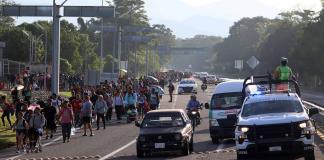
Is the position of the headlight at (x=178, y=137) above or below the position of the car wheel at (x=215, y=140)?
above

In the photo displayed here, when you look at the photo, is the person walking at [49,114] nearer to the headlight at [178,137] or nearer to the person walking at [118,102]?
the headlight at [178,137]

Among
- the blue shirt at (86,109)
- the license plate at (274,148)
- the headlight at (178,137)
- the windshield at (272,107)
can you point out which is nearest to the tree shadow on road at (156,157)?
the headlight at (178,137)

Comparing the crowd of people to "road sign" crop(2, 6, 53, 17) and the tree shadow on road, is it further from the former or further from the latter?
"road sign" crop(2, 6, 53, 17)

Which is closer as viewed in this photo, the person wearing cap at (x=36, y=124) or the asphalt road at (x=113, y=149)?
the asphalt road at (x=113, y=149)

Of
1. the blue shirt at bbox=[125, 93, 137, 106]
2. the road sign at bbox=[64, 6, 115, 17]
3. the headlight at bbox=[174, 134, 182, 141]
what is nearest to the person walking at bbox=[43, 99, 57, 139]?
the blue shirt at bbox=[125, 93, 137, 106]

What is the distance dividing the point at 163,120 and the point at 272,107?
4.74 metres

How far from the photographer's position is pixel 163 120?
76.7ft

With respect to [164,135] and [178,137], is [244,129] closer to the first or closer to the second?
[178,137]

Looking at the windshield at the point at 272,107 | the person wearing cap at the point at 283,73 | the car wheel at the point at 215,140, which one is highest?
the person wearing cap at the point at 283,73

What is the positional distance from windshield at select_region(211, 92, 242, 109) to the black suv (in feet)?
12.4

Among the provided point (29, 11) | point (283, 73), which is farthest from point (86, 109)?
point (29, 11)

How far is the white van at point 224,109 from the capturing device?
84.9 feet

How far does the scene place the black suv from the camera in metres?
22.3

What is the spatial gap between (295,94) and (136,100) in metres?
21.3
